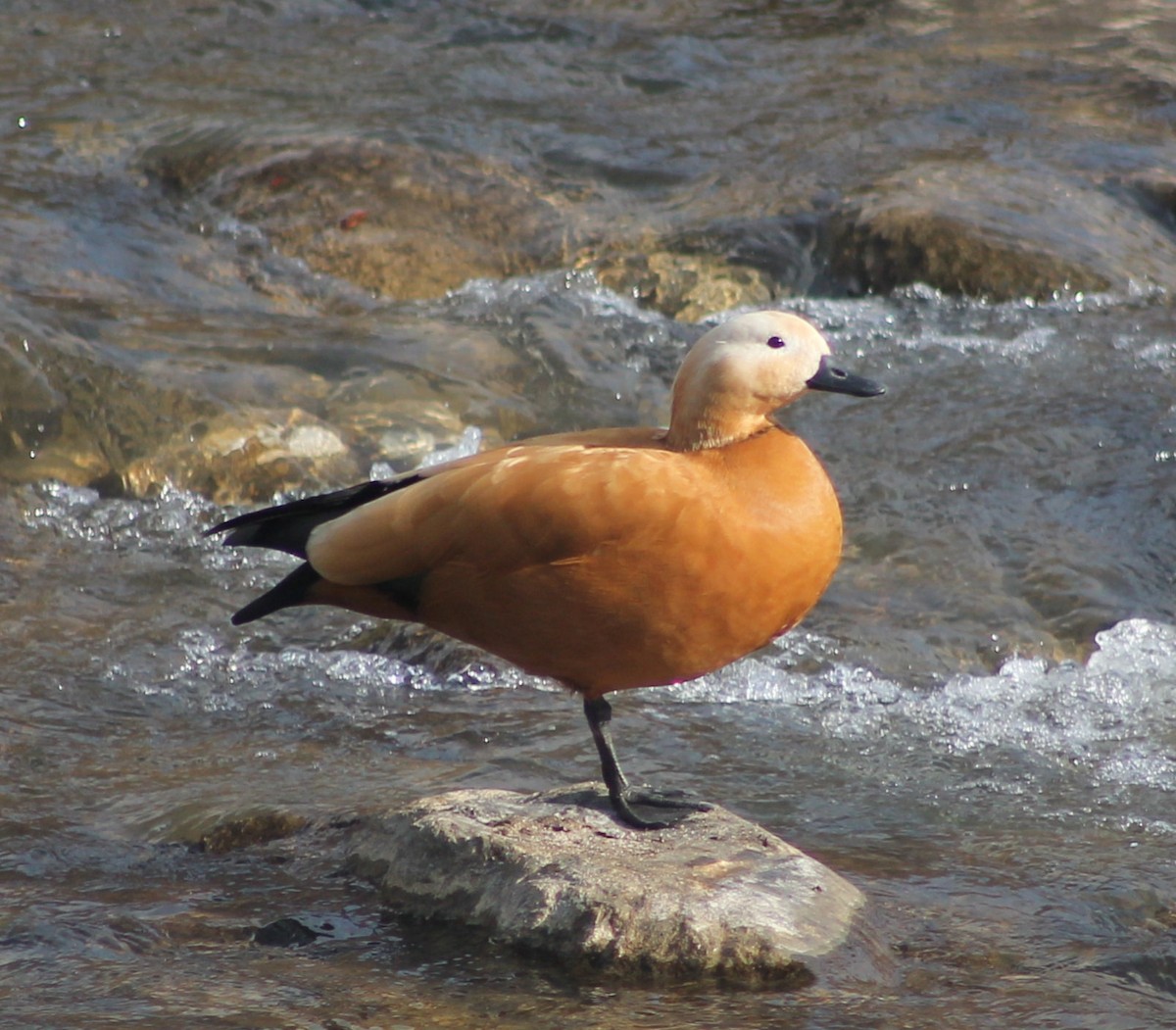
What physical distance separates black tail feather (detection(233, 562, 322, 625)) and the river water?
0.55 meters

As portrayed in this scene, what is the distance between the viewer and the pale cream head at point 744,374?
166 inches

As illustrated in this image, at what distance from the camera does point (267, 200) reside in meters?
10.2

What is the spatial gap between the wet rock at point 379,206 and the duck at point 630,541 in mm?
5281

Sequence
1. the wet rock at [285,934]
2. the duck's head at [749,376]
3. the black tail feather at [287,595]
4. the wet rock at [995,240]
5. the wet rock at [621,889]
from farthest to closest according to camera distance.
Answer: the wet rock at [995,240], the black tail feather at [287,595], the duck's head at [749,376], the wet rock at [285,934], the wet rock at [621,889]

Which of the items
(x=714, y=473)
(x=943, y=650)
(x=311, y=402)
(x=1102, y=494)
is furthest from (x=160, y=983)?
(x=1102, y=494)

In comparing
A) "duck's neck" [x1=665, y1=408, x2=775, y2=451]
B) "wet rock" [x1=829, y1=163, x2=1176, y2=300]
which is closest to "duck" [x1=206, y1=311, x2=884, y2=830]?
"duck's neck" [x1=665, y1=408, x2=775, y2=451]

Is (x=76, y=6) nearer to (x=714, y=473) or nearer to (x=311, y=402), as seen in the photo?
(x=311, y=402)

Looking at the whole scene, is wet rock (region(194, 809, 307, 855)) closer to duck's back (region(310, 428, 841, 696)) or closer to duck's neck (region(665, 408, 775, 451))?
duck's back (region(310, 428, 841, 696))

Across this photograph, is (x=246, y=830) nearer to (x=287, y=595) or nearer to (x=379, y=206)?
(x=287, y=595)

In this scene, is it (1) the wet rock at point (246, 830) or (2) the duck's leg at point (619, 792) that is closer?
(2) the duck's leg at point (619, 792)

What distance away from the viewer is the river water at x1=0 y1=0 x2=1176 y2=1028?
4121 mm

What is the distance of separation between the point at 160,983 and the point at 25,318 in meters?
5.17

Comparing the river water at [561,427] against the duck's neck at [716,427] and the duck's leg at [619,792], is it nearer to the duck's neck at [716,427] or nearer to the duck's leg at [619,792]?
the duck's leg at [619,792]

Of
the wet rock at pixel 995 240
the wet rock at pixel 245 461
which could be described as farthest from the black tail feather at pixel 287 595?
the wet rock at pixel 995 240
